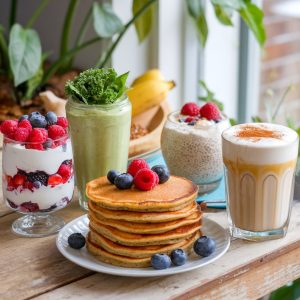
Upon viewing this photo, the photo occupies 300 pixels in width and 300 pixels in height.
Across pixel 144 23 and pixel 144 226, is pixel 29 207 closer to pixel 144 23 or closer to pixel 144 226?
pixel 144 226

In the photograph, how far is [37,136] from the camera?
1.43 metres

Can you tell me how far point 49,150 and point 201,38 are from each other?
1.15 metres

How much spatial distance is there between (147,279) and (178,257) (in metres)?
0.07

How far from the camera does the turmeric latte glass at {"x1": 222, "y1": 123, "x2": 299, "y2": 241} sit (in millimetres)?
1394

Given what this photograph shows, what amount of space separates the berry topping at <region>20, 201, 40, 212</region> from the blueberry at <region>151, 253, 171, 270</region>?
0.28m

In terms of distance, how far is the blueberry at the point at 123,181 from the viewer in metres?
1.37

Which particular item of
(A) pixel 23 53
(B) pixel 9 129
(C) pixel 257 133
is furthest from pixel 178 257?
(A) pixel 23 53

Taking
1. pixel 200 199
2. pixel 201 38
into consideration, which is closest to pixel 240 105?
pixel 201 38

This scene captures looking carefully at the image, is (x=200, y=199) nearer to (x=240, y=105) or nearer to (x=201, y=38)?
(x=201, y=38)

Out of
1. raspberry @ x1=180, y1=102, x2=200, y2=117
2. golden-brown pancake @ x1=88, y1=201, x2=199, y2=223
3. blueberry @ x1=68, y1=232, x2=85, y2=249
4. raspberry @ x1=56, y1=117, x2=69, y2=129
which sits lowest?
blueberry @ x1=68, y1=232, x2=85, y2=249

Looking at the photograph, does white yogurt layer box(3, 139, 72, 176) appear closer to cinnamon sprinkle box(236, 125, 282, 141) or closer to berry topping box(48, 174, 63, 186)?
berry topping box(48, 174, 63, 186)

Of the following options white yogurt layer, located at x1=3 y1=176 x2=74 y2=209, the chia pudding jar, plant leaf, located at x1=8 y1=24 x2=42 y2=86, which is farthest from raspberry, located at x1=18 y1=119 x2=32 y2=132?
plant leaf, located at x1=8 y1=24 x2=42 y2=86

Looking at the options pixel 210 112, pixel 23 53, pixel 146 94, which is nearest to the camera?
pixel 210 112

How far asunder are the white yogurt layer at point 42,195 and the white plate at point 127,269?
6 cm
